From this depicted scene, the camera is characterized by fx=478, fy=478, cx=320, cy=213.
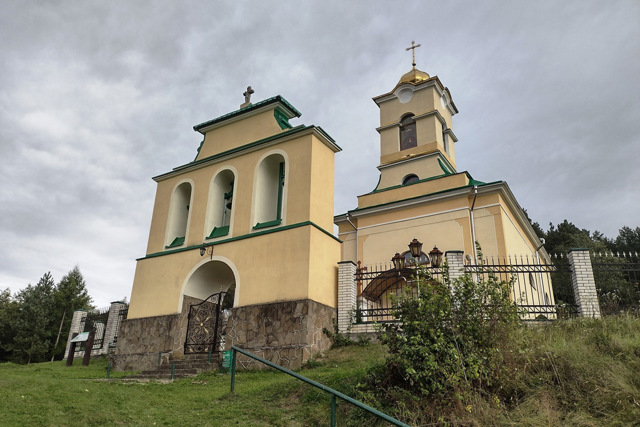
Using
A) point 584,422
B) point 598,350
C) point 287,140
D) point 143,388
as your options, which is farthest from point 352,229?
point 584,422

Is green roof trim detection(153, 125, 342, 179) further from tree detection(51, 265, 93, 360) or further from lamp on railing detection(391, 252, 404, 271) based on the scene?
tree detection(51, 265, 93, 360)

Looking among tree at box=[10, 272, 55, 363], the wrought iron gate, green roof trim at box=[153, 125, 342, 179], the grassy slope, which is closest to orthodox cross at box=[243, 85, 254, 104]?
green roof trim at box=[153, 125, 342, 179]

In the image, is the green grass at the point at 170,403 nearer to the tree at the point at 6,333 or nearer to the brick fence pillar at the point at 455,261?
the brick fence pillar at the point at 455,261

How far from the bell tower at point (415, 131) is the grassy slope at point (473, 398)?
14694mm

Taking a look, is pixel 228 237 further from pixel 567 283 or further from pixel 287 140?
pixel 567 283

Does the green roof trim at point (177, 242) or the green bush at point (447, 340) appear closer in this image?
the green bush at point (447, 340)

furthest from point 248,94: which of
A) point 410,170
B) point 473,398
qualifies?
point 473,398

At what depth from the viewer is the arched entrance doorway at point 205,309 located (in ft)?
46.4

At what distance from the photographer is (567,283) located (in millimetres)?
27719

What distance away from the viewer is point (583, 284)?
1141 cm

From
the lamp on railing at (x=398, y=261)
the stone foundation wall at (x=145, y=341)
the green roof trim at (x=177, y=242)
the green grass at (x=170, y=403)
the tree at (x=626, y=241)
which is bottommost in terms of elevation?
the green grass at (x=170, y=403)

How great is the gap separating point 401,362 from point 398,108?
20290 millimetres

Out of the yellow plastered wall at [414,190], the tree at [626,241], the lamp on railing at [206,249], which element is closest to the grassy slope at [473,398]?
the lamp on railing at [206,249]

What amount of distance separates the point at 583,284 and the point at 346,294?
19.1 feet
